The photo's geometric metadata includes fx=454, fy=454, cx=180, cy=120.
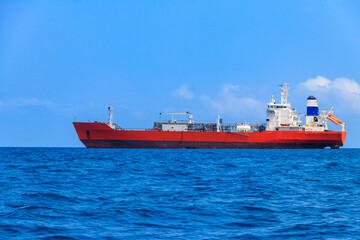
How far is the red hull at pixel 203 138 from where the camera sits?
51.3m

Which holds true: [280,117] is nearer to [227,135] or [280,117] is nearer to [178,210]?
[227,135]

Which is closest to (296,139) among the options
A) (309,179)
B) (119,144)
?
(119,144)

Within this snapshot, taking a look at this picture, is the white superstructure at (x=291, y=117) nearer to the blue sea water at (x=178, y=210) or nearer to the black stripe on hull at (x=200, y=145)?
the black stripe on hull at (x=200, y=145)

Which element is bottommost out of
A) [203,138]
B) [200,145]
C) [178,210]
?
[178,210]

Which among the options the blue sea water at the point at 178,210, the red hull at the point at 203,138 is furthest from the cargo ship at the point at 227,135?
the blue sea water at the point at 178,210

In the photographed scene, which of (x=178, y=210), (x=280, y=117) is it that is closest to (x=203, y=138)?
(x=280, y=117)

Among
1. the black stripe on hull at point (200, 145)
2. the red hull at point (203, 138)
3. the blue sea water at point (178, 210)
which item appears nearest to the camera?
the blue sea water at point (178, 210)

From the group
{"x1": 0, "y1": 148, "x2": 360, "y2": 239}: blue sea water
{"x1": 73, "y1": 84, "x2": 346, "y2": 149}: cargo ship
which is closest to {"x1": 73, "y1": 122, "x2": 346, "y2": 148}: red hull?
{"x1": 73, "y1": 84, "x2": 346, "y2": 149}: cargo ship

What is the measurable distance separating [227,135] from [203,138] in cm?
278

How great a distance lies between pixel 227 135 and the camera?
51.4 m

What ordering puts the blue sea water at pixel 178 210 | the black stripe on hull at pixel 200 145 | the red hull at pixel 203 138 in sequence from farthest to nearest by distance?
1. the black stripe on hull at pixel 200 145
2. the red hull at pixel 203 138
3. the blue sea water at pixel 178 210

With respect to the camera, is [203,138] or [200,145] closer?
[203,138]

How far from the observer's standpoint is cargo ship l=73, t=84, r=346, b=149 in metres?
51.3

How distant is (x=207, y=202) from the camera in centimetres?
1057
